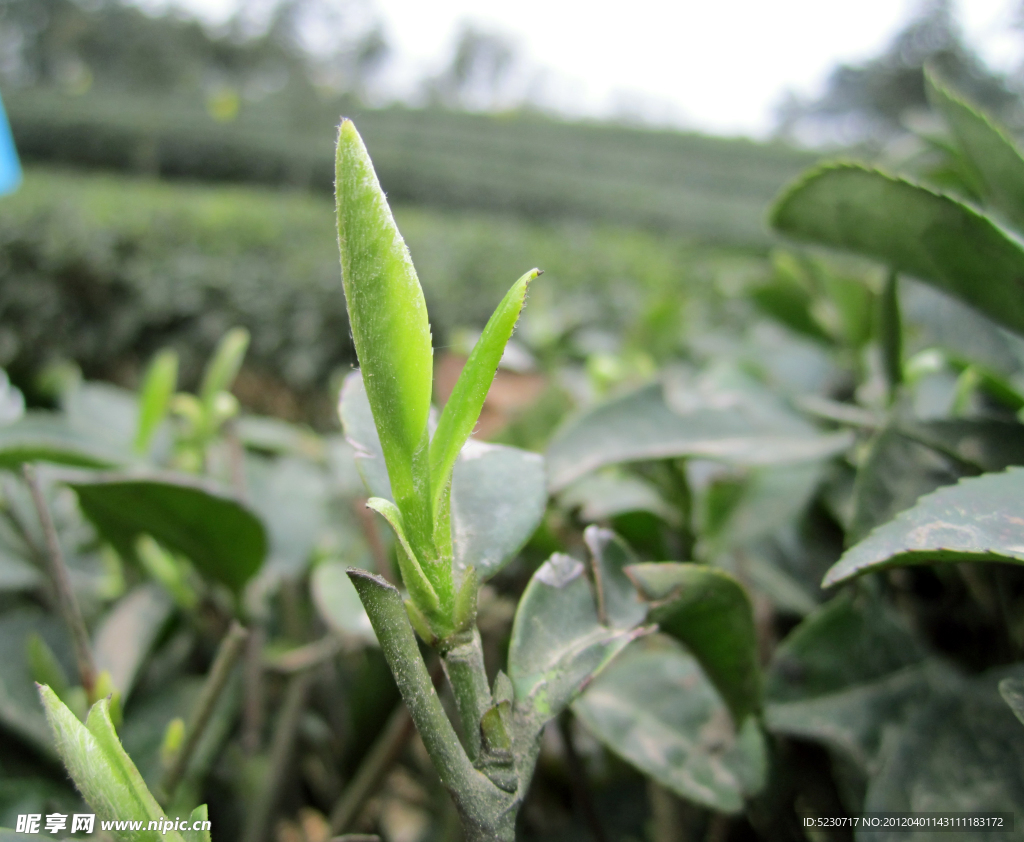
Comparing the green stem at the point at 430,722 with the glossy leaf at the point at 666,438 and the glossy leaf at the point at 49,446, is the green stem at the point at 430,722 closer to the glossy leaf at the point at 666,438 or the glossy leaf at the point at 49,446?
the glossy leaf at the point at 666,438

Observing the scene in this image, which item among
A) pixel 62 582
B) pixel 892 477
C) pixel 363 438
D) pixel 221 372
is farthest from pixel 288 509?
pixel 892 477

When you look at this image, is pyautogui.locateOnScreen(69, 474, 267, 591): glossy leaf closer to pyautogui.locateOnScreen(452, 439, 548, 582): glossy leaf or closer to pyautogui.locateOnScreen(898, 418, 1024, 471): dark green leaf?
pyautogui.locateOnScreen(452, 439, 548, 582): glossy leaf

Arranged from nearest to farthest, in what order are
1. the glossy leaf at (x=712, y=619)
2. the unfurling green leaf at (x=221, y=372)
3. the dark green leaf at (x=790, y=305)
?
1. the glossy leaf at (x=712, y=619)
2. the unfurling green leaf at (x=221, y=372)
3. the dark green leaf at (x=790, y=305)

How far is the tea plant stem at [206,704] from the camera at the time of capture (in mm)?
366

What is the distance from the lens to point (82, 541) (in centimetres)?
71

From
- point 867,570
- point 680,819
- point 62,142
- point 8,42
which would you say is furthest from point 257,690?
point 8,42

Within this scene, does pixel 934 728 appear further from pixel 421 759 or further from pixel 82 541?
pixel 82 541

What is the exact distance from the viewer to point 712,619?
1.13 ft

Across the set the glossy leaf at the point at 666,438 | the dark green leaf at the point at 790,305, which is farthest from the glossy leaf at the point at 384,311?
the dark green leaf at the point at 790,305

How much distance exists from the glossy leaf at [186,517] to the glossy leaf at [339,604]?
0.15 ft

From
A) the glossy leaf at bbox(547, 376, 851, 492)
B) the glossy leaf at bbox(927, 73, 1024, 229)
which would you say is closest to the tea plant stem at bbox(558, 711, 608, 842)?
the glossy leaf at bbox(547, 376, 851, 492)

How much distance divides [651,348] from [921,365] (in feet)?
1.56

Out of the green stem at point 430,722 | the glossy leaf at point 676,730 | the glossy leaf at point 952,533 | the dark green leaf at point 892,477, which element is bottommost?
the glossy leaf at point 676,730

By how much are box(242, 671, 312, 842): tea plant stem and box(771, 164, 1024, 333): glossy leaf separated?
0.47m
